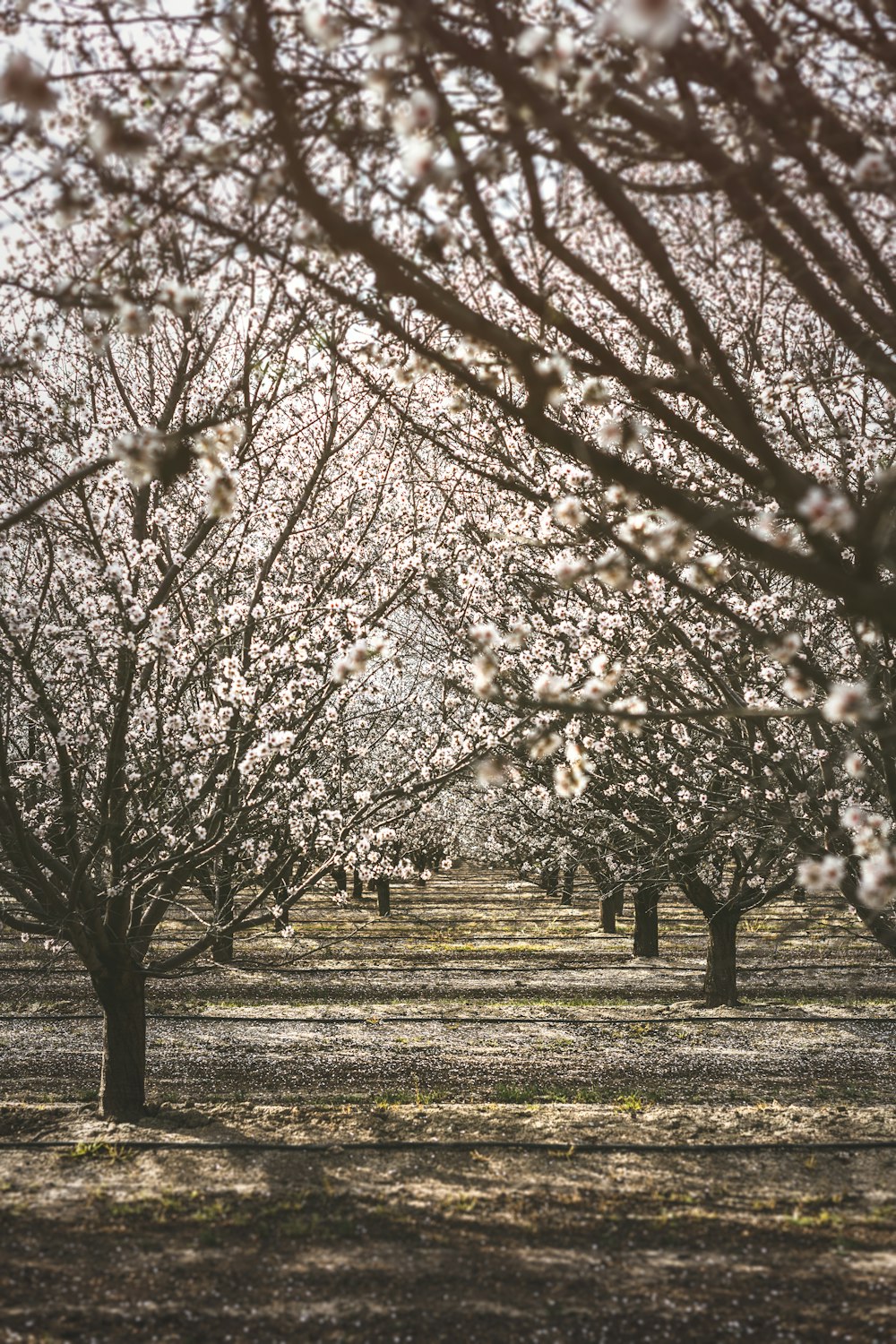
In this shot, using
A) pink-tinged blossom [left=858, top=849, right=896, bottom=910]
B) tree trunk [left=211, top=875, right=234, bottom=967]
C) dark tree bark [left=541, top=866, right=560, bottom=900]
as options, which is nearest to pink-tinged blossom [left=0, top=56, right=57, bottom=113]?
pink-tinged blossom [left=858, top=849, right=896, bottom=910]

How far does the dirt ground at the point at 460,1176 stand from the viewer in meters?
5.21

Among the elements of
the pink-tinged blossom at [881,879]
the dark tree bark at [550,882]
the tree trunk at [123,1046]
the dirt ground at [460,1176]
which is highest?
the pink-tinged blossom at [881,879]

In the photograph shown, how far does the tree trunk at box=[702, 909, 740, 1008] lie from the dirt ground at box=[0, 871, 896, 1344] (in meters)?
0.42

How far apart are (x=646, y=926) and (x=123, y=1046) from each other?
13541 mm

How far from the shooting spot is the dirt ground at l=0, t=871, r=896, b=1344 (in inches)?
205

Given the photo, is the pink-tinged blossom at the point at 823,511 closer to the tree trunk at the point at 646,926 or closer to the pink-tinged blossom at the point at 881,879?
the pink-tinged blossom at the point at 881,879

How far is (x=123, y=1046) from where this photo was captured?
8.81 meters

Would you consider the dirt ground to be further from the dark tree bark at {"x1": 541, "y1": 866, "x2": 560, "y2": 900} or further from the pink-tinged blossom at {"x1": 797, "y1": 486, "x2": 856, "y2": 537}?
the dark tree bark at {"x1": 541, "y1": 866, "x2": 560, "y2": 900}

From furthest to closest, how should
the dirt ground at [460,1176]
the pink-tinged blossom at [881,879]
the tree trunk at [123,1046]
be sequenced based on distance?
the tree trunk at [123,1046] → the dirt ground at [460,1176] → the pink-tinged blossom at [881,879]

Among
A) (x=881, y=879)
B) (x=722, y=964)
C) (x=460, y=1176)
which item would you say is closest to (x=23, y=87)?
(x=881, y=879)

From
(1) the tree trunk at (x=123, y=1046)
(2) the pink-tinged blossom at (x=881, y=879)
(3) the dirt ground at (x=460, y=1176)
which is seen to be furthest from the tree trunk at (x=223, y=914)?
(2) the pink-tinged blossom at (x=881, y=879)

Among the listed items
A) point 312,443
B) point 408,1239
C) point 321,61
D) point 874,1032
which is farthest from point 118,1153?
point 874,1032

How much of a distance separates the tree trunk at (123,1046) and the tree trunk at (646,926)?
1292 cm

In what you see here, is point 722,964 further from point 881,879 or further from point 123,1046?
point 881,879
